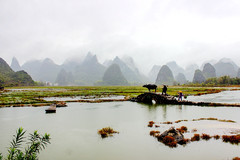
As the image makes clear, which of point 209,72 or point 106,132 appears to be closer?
point 106,132

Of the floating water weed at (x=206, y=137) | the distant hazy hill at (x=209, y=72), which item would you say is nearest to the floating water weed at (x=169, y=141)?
the floating water weed at (x=206, y=137)

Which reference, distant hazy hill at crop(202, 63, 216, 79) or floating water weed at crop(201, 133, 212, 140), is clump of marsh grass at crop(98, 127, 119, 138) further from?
distant hazy hill at crop(202, 63, 216, 79)

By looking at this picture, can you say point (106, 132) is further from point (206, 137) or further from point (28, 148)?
point (28, 148)

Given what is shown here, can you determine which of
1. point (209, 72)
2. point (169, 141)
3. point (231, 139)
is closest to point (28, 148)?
point (169, 141)

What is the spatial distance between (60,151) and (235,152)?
8.19 metres

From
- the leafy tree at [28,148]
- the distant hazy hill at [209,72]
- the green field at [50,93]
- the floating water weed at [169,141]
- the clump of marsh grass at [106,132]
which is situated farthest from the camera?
the distant hazy hill at [209,72]

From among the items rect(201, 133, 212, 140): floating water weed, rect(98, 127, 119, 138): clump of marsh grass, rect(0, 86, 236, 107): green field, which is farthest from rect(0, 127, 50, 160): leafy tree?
rect(0, 86, 236, 107): green field

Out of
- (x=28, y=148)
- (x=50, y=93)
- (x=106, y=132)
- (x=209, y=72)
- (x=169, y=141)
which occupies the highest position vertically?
(x=209, y=72)

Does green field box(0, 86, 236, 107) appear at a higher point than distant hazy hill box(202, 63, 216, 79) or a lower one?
lower

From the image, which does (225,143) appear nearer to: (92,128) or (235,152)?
(235,152)

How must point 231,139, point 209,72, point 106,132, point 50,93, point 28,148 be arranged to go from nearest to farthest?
point 28,148 < point 231,139 < point 106,132 < point 50,93 < point 209,72

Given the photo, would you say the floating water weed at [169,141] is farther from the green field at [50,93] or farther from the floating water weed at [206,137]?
the green field at [50,93]

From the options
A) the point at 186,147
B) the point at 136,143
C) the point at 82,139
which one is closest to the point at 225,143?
the point at 186,147

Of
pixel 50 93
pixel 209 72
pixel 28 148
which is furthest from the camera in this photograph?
pixel 209 72
